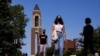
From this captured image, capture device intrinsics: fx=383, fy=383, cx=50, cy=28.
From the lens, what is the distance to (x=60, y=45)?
48.2ft

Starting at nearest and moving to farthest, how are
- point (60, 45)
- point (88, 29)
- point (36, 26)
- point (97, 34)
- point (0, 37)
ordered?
1. point (88, 29)
2. point (60, 45)
3. point (0, 37)
4. point (97, 34)
5. point (36, 26)

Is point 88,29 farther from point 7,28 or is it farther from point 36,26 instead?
point 36,26

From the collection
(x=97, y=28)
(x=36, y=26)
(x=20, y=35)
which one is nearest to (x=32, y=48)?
(x=36, y=26)

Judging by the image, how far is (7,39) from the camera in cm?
4431

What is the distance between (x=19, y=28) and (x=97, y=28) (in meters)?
27.8

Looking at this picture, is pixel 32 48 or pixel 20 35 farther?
pixel 32 48

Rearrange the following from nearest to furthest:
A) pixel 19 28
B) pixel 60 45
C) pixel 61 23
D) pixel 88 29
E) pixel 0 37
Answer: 1. pixel 88 29
2. pixel 60 45
3. pixel 61 23
4. pixel 0 37
5. pixel 19 28

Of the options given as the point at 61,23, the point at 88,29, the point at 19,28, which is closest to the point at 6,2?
the point at 19,28

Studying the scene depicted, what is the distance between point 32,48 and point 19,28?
9298 cm

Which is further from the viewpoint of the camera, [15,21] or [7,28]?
[15,21]

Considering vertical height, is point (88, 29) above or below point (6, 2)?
below

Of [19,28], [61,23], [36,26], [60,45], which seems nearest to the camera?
[60,45]

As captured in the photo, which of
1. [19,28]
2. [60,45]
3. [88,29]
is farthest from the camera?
[19,28]

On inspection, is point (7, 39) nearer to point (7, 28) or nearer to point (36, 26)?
point (7, 28)
